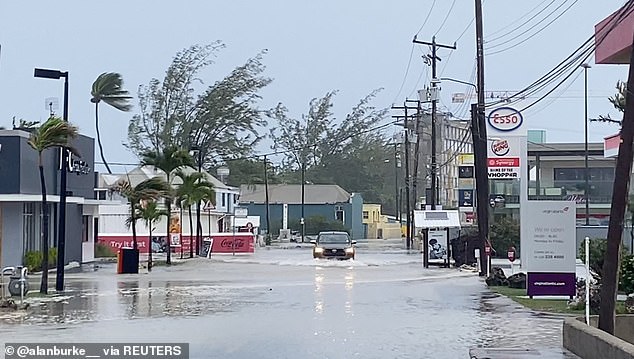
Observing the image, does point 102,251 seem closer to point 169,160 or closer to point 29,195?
point 169,160

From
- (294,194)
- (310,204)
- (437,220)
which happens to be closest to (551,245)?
(437,220)

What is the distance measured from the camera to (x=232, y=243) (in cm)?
6469

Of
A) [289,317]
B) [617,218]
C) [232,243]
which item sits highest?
[617,218]

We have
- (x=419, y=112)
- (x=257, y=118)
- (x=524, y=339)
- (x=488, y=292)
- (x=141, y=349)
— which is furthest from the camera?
(x=257, y=118)

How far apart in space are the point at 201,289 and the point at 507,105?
13.4 m

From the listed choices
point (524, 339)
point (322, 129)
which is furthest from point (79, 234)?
point (322, 129)

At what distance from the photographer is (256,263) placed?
49.9 metres

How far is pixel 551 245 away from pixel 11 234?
20.8 meters

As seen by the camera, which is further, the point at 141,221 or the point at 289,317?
the point at 141,221

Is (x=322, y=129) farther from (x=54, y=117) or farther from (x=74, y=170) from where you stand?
(x=54, y=117)

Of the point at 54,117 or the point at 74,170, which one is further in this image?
the point at 74,170

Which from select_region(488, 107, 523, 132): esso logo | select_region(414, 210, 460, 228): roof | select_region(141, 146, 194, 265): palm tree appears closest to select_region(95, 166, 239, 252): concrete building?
select_region(141, 146, 194, 265): palm tree

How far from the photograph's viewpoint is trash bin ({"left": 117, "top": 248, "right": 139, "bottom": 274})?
3931 cm

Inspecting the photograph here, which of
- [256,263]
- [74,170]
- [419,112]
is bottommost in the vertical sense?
[256,263]
